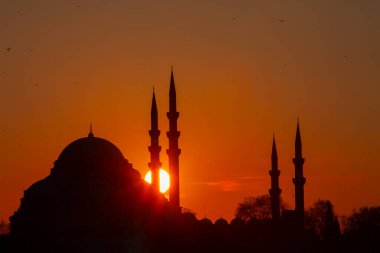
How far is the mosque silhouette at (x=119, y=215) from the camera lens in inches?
1957

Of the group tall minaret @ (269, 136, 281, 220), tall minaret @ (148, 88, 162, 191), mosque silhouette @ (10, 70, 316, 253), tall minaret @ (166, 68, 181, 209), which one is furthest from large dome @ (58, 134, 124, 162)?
tall minaret @ (269, 136, 281, 220)

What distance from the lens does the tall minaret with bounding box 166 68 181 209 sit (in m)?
49.7

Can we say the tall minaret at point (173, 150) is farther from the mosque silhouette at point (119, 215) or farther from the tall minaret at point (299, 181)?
the tall minaret at point (299, 181)

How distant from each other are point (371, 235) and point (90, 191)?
1616 centimetres

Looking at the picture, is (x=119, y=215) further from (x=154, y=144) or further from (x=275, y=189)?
(x=275, y=189)

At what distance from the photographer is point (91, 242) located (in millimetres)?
51688

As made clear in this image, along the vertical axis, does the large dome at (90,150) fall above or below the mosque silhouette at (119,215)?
above

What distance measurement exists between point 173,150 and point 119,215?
545cm

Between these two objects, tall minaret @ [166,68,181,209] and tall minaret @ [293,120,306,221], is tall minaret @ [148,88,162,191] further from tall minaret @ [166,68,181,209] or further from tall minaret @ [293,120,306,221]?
tall minaret @ [293,120,306,221]

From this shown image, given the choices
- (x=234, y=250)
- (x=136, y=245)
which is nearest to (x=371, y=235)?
(x=234, y=250)

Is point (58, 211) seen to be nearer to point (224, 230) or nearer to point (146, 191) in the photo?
point (146, 191)

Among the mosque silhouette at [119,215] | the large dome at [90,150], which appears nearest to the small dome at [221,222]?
the mosque silhouette at [119,215]

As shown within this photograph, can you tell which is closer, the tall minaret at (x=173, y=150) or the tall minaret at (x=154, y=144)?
the tall minaret at (x=173, y=150)

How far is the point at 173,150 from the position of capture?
49781 mm
